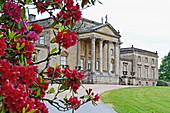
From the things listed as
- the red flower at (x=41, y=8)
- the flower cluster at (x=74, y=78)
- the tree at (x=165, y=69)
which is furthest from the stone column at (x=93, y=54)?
the flower cluster at (x=74, y=78)

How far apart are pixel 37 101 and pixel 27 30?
809 millimetres

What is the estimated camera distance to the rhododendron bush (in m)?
2.22

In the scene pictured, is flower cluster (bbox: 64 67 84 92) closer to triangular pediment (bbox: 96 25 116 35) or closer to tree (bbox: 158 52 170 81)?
triangular pediment (bbox: 96 25 116 35)

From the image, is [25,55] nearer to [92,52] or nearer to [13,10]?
[13,10]

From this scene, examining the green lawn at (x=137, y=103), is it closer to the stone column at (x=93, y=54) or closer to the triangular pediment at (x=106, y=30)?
the stone column at (x=93, y=54)

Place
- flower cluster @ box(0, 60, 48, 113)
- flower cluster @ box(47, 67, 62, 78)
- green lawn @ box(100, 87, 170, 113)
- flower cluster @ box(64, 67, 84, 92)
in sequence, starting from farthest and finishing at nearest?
green lawn @ box(100, 87, 170, 113)
flower cluster @ box(47, 67, 62, 78)
flower cluster @ box(64, 67, 84, 92)
flower cluster @ box(0, 60, 48, 113)

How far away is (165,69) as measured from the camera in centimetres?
7000

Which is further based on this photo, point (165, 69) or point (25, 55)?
point (165, 69)

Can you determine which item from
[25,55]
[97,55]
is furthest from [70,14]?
[97,55]

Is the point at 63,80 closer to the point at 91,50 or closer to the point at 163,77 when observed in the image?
the point at 91,50

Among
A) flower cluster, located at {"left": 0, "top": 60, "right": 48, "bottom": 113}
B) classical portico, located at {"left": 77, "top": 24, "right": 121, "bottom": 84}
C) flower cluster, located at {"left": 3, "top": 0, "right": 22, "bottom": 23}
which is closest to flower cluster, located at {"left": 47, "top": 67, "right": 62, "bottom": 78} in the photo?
flower cluster, located at {"left": 3, "top": 0, "right": 22, "bottom": 23}

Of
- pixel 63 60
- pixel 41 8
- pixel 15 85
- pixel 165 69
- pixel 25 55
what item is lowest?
pixel 15 85

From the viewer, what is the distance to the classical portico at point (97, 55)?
1548 inches

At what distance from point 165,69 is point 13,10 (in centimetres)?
6981
